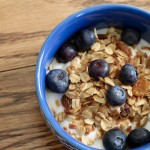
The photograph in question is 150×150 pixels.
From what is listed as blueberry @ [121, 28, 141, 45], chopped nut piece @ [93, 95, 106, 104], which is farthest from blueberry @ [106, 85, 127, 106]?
blueberry @ [121, 28, 141, 45]

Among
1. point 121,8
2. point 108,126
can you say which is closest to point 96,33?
point 121,8

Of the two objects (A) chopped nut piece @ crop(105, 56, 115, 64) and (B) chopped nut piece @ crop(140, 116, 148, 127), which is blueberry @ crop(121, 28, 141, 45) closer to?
(A) chopped nut piece @ crop(105, 56, 115, 64)

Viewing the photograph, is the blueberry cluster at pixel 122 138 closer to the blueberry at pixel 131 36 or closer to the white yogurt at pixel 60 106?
the white yogurt at pixel 60 106

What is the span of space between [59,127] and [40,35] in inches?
9.9

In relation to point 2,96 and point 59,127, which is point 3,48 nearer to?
point 2,96

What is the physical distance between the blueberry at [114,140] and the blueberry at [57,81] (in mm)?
117

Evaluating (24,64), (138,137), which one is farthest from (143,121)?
(24,64)

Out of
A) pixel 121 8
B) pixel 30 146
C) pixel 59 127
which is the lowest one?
pixel 30 146

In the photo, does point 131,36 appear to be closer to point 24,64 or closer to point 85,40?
point 85,40

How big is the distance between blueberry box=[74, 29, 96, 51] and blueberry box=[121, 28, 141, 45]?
6 cm

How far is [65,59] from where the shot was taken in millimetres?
Answer: 798

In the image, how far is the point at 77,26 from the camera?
802mm

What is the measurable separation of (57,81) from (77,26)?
0.12 meters

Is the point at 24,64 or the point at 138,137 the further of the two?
the point at 24,64
